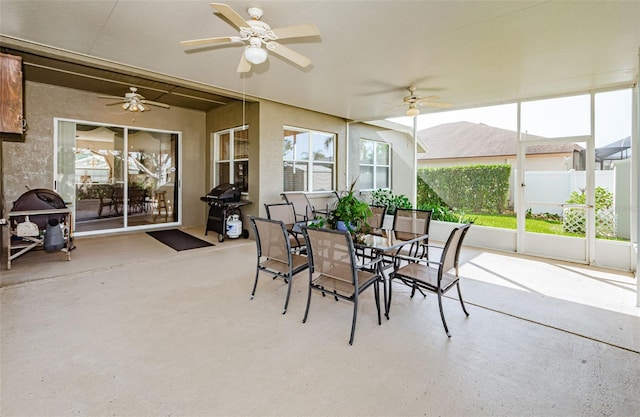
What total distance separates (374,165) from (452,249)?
606cm

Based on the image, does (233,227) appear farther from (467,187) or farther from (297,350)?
(467,187)

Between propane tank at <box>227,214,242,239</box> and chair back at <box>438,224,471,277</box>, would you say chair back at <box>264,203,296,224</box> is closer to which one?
propane tank at <box>227,214,242,239</box>

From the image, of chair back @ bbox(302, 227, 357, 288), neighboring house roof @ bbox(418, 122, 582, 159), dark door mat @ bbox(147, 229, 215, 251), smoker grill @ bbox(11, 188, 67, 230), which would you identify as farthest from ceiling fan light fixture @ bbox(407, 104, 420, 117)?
smoker grill @ bbox(11, 188, 67, 230)

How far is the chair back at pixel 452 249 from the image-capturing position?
2.54m

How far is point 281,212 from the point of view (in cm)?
475

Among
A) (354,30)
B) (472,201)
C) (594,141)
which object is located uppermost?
(354,30)

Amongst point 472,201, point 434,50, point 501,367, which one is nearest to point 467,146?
point 472,201

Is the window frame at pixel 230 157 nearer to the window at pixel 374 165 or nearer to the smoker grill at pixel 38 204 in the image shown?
the smoker grill at pixel 38 204

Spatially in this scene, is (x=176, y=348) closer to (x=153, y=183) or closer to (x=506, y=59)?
(x=506, y=59)

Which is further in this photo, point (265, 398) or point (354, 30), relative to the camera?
point (354, 30)

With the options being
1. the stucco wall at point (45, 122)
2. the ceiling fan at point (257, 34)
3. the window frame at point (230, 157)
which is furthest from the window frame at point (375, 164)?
the ceiling fan at point (257, 34)

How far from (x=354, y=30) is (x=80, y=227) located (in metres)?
6.33

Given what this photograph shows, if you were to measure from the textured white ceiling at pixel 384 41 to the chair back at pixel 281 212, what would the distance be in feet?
6.48

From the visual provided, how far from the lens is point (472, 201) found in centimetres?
613
